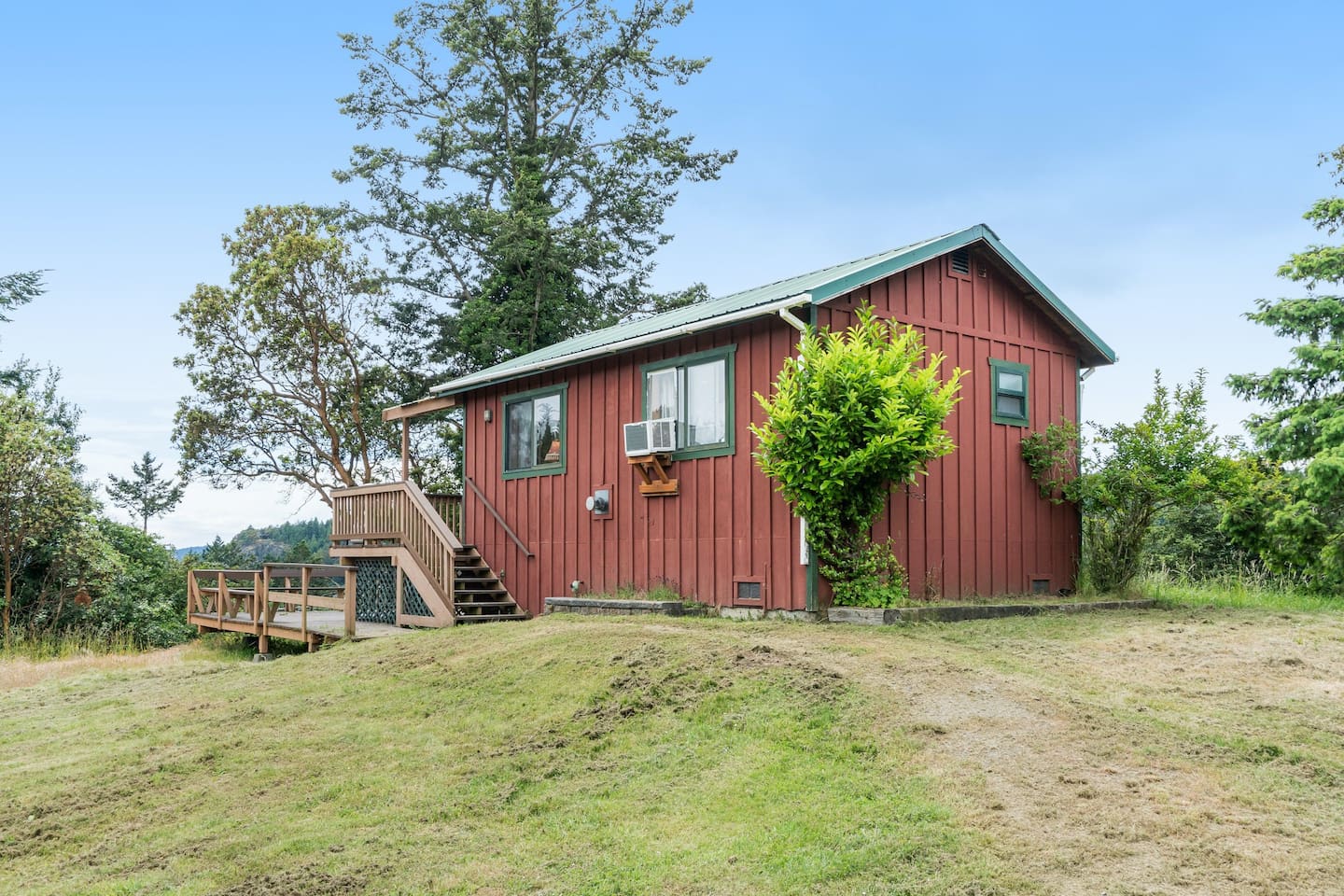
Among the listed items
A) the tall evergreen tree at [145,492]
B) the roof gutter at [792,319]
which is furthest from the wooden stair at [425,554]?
the tall evergreen tree at [145,492]

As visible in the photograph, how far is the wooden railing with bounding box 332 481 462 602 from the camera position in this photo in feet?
48.0

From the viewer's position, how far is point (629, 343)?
12828 mm

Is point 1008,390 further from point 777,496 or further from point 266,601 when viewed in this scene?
point 266,601

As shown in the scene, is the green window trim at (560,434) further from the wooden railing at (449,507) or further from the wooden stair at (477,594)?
the wooden railing at (449,507)

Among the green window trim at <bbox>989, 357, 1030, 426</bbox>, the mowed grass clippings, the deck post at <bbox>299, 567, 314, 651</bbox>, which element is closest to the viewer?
the mowed grass clippings

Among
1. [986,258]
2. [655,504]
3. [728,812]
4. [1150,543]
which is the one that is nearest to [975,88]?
[986,258]

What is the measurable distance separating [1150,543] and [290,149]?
1898 cm

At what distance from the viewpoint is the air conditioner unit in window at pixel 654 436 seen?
1245 centimetres

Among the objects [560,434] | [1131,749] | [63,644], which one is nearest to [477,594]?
[560,434]

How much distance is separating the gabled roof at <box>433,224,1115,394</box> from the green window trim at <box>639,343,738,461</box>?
33 cm

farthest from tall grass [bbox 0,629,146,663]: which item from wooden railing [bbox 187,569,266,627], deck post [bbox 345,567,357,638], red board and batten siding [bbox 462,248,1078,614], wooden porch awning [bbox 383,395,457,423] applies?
red board and batten siding [bbox 462,248,1078,614]

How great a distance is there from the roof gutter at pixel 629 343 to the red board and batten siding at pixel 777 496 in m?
0.37

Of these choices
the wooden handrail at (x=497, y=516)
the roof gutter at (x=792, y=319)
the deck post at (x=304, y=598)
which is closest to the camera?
the roof gutter at (x=792, y=319)

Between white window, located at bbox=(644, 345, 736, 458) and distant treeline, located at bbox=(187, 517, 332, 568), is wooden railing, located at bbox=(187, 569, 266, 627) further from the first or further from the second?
white window, located at bbox=(644, 345, 736, 458)
